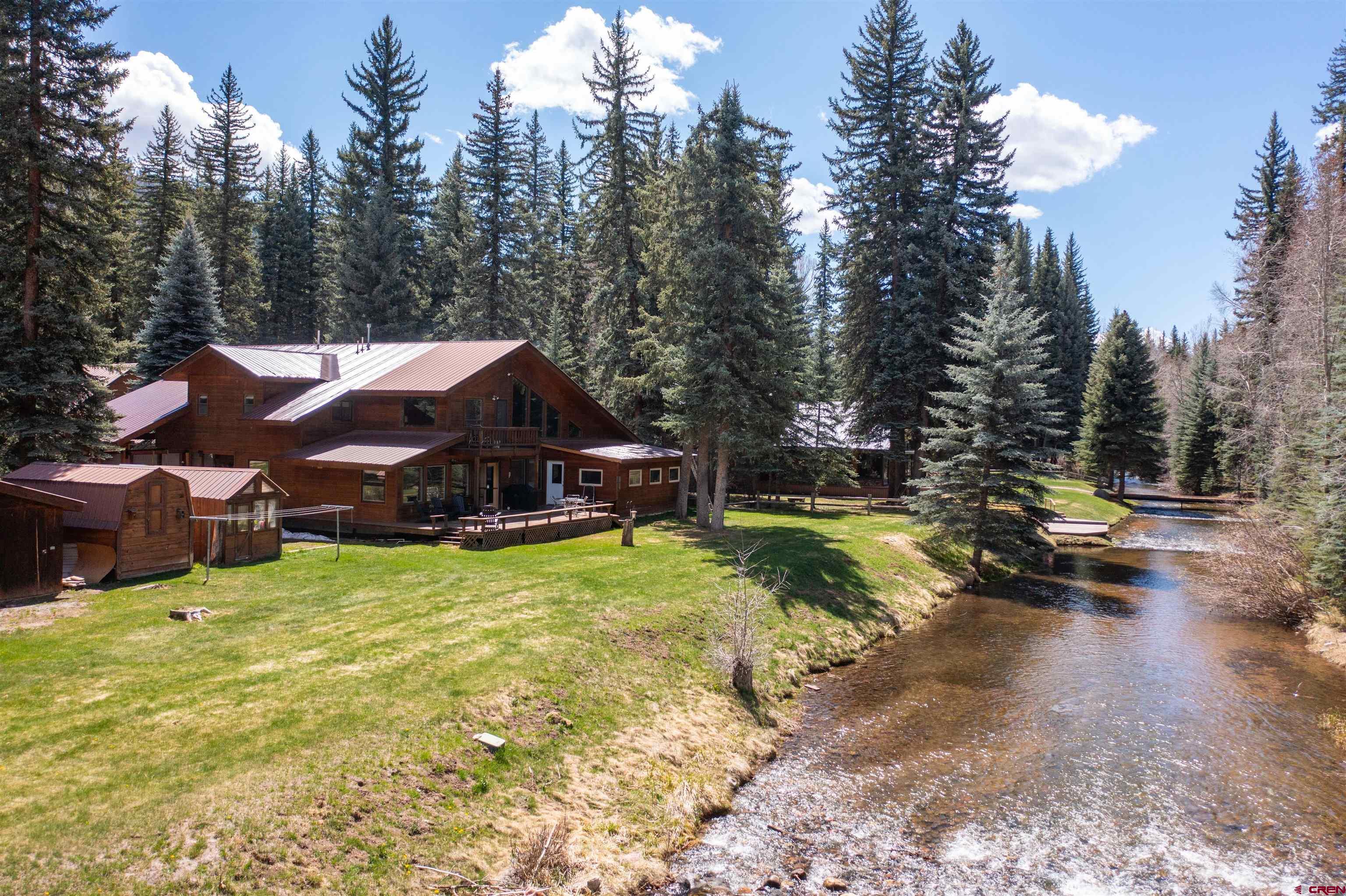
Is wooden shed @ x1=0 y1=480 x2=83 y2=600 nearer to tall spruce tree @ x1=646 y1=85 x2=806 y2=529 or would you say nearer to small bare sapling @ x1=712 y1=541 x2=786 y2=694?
small bare sapling @ x1=712 y1=541 x2=786 y2=694

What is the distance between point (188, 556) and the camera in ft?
60.6

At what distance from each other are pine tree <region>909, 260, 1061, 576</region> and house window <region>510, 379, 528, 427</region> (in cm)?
1677

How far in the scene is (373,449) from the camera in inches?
1036

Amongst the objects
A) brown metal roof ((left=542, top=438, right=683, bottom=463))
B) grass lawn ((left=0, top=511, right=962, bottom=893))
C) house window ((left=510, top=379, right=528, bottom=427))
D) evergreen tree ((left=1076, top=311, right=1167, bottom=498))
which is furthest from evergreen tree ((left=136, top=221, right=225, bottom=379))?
evergreen tree ((left=1076, top=311, right=1167, bottom=498))

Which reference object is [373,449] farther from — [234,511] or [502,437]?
[234,511]

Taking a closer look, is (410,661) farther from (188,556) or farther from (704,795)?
(188,556)

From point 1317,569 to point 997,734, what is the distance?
12289 millimetres

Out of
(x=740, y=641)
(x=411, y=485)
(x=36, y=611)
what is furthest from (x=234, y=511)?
(x=740, y=641)

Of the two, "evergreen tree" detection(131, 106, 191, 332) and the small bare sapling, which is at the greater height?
"evergreen tree" detection(131, 106, 191, 332)

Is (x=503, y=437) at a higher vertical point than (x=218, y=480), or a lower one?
higher

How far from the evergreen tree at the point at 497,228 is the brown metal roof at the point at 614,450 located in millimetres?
17383

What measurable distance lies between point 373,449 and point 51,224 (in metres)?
11.3

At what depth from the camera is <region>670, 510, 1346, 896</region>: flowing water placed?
31.3ft

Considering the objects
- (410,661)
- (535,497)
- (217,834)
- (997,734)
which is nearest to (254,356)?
(535,497)
